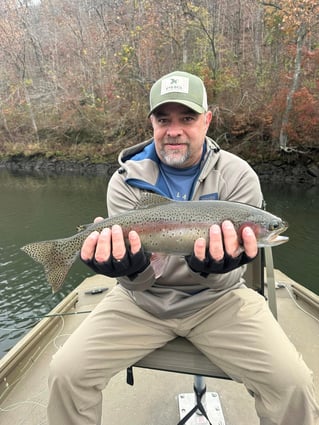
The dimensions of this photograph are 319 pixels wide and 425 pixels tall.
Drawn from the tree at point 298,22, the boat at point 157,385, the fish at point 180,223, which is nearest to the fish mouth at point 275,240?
the fish at point 180,223

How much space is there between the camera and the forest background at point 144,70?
790 inches

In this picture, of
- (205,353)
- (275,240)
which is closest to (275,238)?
(275,240)

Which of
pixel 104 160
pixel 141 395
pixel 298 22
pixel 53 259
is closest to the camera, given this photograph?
pixel 53 259

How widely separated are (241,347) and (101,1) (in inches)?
1906

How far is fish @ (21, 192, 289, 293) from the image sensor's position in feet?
7.73

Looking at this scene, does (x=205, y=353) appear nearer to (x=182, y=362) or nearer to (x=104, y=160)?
(x=182, y=362)

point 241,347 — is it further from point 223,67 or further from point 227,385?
point 223,67

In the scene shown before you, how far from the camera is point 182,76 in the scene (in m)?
2.79

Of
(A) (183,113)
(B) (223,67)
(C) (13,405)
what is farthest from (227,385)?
(B) (223,67)

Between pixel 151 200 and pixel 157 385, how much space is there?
5.95ft

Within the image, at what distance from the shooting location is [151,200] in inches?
99.7

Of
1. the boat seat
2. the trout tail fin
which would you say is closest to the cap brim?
the trout tail fin

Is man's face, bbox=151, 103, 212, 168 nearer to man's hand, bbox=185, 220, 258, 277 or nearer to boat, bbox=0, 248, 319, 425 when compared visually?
man's hand, bbox=185, 220, 258, 277

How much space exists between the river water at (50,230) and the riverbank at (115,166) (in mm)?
1604
